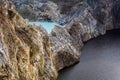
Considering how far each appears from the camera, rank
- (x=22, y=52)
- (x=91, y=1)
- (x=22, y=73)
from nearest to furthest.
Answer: (x=22, y=73) → (x=22, y=52) → (x=91, y=1)

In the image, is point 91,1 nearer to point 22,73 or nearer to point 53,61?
point 53,61

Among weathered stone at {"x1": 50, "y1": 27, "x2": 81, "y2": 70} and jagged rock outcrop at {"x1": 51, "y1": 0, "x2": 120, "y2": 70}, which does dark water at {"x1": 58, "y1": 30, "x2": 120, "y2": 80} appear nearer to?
weathered stone at {"x1": 50, "y1": 27, "x2": 81, "y2": 70}

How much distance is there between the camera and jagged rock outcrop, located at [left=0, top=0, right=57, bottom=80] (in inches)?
1244

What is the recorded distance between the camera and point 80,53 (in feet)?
224

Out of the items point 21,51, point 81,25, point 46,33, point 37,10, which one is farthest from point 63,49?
point 37,10

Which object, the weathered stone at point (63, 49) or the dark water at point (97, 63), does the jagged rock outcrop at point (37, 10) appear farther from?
the weathered stone at point (63, 49)

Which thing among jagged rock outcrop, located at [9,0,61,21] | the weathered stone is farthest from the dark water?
jagged rock outcrop, located at [9,0,61,21]

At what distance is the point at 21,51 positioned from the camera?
3872cm

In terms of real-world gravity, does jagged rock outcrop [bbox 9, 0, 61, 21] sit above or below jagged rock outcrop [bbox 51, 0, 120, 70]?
above

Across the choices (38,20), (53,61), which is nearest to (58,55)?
(53,61)

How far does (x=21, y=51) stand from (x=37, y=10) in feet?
175

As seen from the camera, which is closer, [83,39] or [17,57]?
[17,57]

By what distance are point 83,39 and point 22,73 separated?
48.2 metres

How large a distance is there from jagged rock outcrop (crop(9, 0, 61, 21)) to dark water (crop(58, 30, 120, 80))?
54.4 feet
